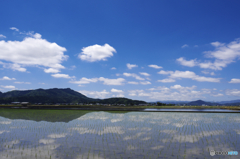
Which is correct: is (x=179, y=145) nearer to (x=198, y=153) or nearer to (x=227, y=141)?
(x=198, y=153)

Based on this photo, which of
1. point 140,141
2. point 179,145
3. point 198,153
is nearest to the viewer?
point 198,153

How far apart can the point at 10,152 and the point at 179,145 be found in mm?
16377

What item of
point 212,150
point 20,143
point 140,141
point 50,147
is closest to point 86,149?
point 50,147

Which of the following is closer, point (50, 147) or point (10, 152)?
point (10, 152)

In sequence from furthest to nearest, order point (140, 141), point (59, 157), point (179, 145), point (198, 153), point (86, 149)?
1. point (140, 141)
2. point (179, 145)
3. point (86, 149)
4. point (198, 153)
5. point (59, 157)

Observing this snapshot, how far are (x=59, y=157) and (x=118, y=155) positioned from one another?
4.94 m

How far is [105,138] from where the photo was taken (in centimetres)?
1770

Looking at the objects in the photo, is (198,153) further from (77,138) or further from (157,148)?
(77,138)

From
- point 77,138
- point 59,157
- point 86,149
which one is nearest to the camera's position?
point 59,157

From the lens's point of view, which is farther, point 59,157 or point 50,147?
point 50,147

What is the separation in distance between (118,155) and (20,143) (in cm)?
1138

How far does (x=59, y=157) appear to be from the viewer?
12133mm

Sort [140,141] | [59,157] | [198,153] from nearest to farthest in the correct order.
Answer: [59,157], [198,153], [140,141]

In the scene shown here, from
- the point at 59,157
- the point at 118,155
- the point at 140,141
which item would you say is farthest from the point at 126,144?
the point at 59,157
